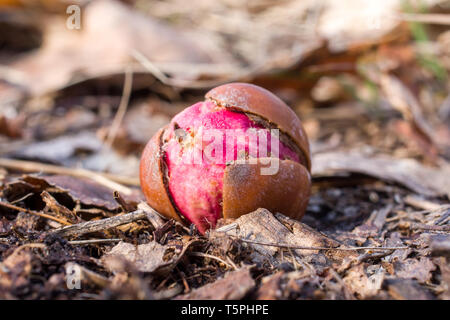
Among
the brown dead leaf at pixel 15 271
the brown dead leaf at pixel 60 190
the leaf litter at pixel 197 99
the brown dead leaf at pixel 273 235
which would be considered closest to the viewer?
the brown dead leaf at pixel 15 271

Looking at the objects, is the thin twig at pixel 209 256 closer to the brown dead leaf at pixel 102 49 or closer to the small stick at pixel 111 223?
the small stick at pixel 111 223

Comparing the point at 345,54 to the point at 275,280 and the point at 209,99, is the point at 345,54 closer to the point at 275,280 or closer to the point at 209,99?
the point at 209,99

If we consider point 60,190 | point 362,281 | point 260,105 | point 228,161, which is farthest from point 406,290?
point 60,190

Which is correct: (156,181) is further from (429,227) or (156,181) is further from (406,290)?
(429,227)

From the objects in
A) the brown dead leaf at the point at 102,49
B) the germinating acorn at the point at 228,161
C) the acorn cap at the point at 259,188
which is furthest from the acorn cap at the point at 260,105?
the brown dead leaf at the point at 102,49

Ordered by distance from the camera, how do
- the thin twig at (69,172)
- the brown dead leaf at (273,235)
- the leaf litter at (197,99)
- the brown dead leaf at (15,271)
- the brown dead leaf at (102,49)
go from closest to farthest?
the brown dead leaf at (15,271)
the leaf litter at (197,99)
the brown dead leaf at (273,235)
the thin twig at (69,172)
the brown dead leaf at (102,49)
